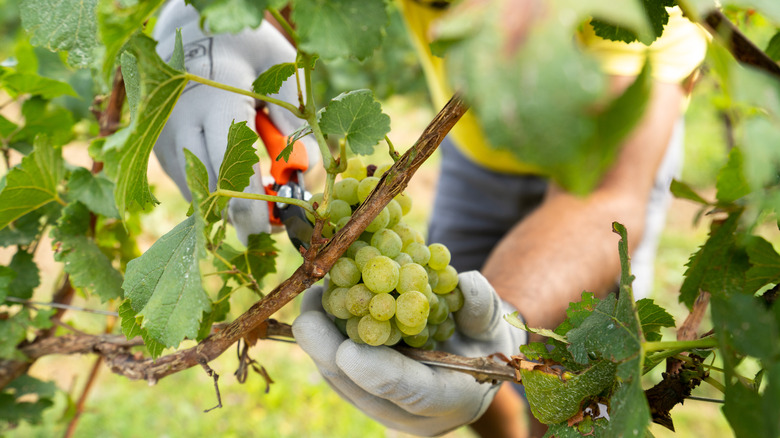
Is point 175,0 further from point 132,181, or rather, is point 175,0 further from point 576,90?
point 576,90

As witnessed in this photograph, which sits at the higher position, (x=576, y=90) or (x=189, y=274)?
(x=576, y=90)

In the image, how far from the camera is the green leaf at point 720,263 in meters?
0.76

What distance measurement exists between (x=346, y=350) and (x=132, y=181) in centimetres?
41

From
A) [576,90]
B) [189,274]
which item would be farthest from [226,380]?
[576,90]

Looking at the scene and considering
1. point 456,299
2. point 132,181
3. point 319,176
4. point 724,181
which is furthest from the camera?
point 319,176

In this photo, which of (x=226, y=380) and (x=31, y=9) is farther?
(x=226, y=380)

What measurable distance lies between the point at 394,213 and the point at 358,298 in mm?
149

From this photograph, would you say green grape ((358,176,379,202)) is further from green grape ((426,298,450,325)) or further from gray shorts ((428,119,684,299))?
gray shorts ((428,119,684,299))

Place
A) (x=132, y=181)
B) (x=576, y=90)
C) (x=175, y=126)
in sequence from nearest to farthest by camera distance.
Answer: (x=576, y=90)
(x=132, y=181)
(x=175, y=126)

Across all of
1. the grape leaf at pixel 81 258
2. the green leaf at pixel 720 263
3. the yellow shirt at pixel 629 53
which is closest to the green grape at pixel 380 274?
the green leaf at pixel 720 263

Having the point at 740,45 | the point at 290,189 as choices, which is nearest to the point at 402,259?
the point at 290,189

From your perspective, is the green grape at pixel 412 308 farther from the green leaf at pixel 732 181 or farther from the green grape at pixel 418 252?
the green leaf at pixel 732 181

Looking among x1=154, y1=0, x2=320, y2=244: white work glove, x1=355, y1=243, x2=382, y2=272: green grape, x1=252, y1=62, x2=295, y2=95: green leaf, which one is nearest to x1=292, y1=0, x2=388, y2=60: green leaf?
x1=252, y1=62, x2=295, y2=95: green leaf

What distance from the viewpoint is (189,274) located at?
0.64 meters
